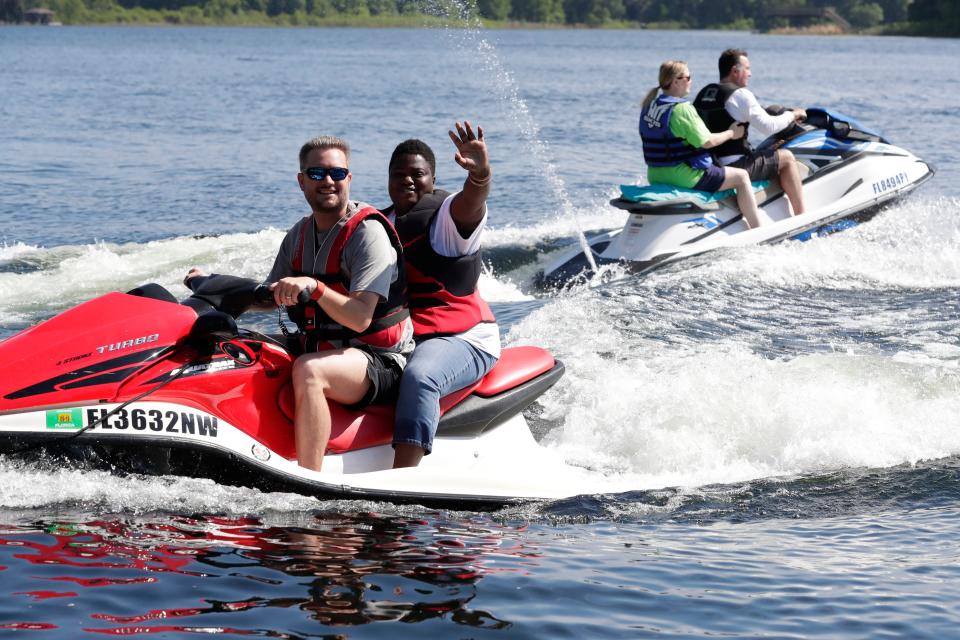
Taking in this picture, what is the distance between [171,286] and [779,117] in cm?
569

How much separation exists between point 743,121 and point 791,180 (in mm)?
799

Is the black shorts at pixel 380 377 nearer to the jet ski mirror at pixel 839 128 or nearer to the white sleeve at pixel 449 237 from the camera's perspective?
the white sleeve at pixel 449 237

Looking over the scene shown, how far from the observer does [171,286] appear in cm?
1088

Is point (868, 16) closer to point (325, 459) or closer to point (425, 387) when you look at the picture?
point (425, 387)

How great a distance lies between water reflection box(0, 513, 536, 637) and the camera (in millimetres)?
4238

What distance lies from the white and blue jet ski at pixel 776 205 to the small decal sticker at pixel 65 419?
270 inches

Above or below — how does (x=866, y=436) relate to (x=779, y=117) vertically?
below

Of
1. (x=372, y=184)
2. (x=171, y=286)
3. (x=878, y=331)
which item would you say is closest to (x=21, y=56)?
(x=372, y=184)

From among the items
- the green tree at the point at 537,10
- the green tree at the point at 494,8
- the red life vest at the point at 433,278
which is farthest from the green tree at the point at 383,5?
the green tree at the point at 537,10

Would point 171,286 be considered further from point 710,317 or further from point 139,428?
point 139,428

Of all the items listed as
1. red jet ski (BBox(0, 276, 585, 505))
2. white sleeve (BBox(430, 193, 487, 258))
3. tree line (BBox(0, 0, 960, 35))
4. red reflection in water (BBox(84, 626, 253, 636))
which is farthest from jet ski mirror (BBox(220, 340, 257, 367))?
tree line (BBox(0, 0, 960, 35))

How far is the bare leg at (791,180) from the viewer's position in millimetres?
11586

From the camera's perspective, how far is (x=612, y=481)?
6012 millimetres

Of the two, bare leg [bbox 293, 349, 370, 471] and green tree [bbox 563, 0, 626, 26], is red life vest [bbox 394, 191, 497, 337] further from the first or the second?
green tree [bbox 563, 0, 626, 26]
